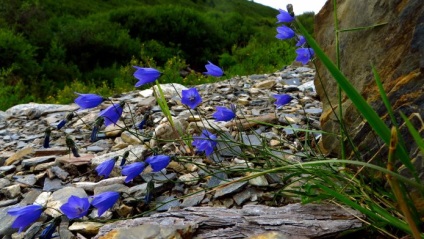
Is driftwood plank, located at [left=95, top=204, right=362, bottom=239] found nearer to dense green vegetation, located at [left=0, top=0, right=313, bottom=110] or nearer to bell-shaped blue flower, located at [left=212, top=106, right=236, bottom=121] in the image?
bell-shaped blue flower, located at [left=212, top=106, right=236, bottom=121]

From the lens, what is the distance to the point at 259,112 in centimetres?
347

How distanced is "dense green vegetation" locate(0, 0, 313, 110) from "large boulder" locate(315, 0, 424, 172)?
234 inches

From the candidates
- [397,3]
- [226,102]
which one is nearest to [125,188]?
[397,3]

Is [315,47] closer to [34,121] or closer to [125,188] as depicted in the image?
[125,188]

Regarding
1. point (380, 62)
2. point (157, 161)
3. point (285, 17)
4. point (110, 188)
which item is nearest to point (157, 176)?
point (110, 188)

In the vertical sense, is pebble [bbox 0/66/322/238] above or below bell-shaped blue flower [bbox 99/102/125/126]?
below

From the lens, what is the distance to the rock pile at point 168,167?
1.96 m

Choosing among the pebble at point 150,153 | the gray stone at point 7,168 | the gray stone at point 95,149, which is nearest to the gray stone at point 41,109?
the pebble at point 150,153

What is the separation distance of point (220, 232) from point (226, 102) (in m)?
2.48

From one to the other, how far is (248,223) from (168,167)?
95 centimetres

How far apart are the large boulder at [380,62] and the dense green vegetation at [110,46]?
593 centimetres

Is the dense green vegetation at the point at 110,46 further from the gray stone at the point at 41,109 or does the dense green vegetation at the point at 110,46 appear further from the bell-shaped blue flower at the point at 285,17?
the bell-shaped blue flower at the point at 285,17

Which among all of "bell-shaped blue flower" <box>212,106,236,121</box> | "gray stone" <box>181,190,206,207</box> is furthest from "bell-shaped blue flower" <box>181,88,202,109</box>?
"gray stone" <box>181,190,206,207</box>

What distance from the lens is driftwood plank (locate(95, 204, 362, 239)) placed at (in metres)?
1.50
